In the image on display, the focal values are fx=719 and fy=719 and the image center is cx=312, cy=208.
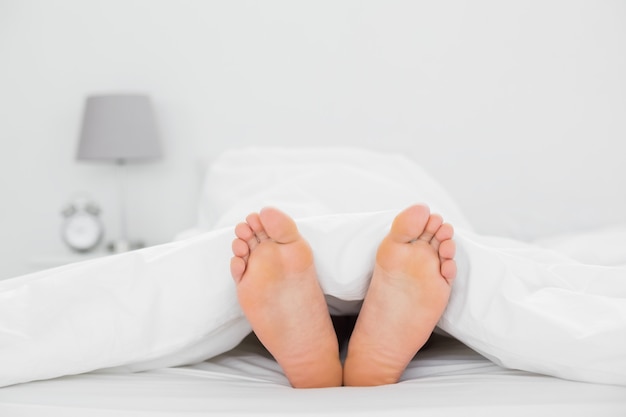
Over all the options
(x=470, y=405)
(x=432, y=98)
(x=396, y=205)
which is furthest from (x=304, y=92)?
(x=470, y=405)

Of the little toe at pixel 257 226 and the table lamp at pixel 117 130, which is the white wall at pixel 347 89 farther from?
the little toe at pixel 257 226

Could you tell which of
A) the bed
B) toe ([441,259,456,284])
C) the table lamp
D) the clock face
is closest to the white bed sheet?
the bed

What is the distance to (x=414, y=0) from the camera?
2812 mm

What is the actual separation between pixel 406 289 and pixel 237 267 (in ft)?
0.72

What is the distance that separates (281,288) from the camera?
930 millimetres

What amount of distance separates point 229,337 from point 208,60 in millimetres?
2027

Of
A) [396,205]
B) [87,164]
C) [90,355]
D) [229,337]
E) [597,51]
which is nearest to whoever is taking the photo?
[90,355]


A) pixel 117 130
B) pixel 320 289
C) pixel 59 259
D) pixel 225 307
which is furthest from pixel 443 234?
pixel 59 259

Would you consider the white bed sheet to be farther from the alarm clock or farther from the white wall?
the alarm clock

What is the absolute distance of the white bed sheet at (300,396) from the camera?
0.79 meters

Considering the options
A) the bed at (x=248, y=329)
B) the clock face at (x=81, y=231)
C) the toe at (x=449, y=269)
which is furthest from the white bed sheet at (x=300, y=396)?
the clock face at (x=81, y=231)

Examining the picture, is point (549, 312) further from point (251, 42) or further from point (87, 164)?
point (87, 164)

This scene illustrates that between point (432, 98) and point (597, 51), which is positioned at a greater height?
point (597, 51)

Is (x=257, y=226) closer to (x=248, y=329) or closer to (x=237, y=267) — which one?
(x=237, y=267)
